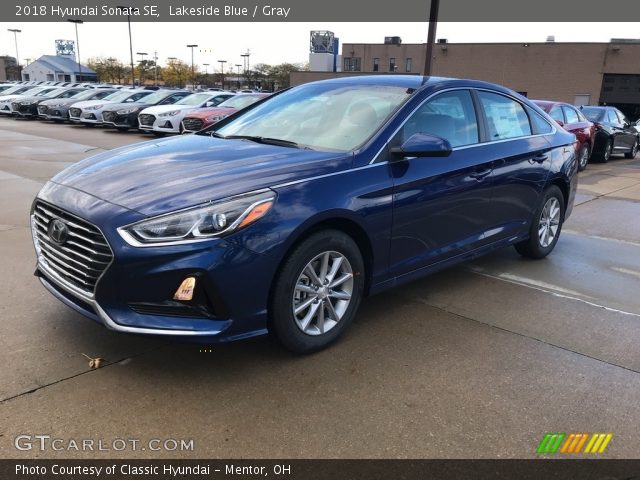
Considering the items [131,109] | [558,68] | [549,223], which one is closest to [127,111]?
[131,109]

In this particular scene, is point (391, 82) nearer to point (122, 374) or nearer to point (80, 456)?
point (122, 374)

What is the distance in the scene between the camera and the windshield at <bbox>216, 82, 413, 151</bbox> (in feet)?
12.6

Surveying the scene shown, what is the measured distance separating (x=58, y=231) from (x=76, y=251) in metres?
0.21


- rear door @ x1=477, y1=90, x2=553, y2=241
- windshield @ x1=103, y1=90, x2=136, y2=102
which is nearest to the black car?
rear door @ x1=477, y1=90, x2=553, y2=241

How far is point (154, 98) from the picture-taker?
21062mm

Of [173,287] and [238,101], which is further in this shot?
[238,101]

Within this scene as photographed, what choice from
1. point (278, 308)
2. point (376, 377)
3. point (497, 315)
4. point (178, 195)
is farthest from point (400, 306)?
point (178, 195)

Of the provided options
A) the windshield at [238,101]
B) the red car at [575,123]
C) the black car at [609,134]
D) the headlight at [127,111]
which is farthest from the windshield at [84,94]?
the black car at [609,134]

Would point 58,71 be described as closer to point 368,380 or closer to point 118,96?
point 118,96

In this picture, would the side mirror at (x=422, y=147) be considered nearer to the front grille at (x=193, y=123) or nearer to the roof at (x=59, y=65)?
the front grille at (x=193, y=123)

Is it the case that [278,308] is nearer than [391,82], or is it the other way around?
[278,308]

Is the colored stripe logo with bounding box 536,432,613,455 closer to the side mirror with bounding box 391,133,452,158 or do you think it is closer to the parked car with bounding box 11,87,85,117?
the side mirror with bounding box 391,133,452,158

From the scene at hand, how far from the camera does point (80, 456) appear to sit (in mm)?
2459

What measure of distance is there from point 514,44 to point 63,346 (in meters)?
55.6
